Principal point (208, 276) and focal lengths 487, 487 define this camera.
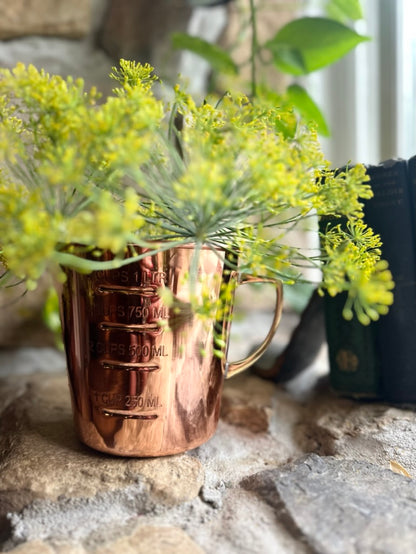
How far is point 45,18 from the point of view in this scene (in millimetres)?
938

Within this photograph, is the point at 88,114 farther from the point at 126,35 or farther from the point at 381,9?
the point at 381,9

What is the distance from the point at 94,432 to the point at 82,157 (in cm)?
29

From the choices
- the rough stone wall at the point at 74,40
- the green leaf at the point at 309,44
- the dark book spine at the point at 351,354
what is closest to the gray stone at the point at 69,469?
the dark book spine at the point at 351,354

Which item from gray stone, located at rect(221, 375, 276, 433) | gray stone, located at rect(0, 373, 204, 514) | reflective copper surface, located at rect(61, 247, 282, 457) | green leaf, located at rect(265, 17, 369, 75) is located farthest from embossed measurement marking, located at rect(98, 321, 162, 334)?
green leaf, located at rect(265, 17, 369, 75)

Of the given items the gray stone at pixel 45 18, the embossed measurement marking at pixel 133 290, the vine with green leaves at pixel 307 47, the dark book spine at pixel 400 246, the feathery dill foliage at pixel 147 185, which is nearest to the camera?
the feathery dill foliage at pixel 147 185

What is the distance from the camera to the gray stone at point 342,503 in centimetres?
40

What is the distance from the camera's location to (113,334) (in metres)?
0.50

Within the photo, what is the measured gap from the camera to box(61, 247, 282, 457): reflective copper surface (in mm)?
483

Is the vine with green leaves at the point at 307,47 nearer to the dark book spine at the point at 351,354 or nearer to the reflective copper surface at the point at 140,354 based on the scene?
the dark book spine at the point at 351,354

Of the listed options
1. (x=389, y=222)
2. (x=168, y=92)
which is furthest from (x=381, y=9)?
(x=389, y=222)

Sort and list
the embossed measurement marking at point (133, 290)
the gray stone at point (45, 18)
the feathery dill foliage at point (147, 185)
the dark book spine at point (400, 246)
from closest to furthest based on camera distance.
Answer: the feathery dill foliage at point (147, 185) < the embossed measurement marking at point (133, 290) < the dark book spine at point (400, 246) < the gray stone at point (45, 18)

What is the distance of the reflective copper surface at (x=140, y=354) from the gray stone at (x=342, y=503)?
11cm

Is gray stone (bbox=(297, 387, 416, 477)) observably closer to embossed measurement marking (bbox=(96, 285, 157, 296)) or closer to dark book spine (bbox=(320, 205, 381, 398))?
dark book spine (bbox=(320, 205, 381, 398))

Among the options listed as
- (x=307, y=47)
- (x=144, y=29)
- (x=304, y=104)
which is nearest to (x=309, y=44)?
(x=307, y=47)
